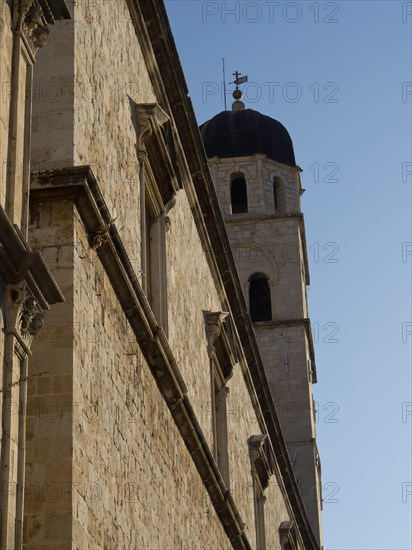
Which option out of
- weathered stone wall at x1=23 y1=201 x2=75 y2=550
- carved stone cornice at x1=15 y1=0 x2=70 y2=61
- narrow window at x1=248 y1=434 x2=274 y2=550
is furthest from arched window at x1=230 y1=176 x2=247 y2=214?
carved stone cornice at x1=15 y1=0 x2=70 y2=61

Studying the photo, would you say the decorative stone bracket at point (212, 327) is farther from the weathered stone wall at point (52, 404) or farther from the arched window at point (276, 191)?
the arched window at point (276, 191)

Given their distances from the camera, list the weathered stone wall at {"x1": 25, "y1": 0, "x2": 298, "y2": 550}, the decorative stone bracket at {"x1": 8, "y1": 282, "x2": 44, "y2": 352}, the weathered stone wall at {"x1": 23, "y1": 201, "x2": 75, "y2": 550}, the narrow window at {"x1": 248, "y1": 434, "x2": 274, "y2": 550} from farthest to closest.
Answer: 1. the narrow window at {"x1": 248, "y1": 434, "x2": 274, "y2": 550}
2. the weathered stone wall at {"x1": 25, "y1": 0, "x2": 298, "y2": 550}
3. the weathered stone wall at {"x1": 23, "y1": 201, "x2": 75, "y2": 550}
4. the decorative stone bracket at {"x1": 8, "y1": 282, "x2": 44, "y2": 352}

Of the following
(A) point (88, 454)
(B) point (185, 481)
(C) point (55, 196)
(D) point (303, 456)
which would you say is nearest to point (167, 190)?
(B) point (185, 481)

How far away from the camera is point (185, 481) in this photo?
14289mm

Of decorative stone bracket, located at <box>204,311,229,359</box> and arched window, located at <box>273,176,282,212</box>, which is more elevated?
arched window, located at <box>273,176,282,212</box>

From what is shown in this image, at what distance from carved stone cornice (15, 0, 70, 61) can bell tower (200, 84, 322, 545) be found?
94.0 ft

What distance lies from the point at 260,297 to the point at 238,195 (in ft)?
10.5

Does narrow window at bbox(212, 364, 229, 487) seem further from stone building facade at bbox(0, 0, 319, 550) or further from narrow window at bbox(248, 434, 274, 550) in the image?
narrow window at bbox(248, 434, 274, 550)

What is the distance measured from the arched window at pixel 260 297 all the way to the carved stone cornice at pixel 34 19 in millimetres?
29467

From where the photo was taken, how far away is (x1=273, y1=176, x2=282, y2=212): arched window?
40.1m

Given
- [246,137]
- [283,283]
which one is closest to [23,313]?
[283,283]

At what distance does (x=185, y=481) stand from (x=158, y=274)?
7.08 feet

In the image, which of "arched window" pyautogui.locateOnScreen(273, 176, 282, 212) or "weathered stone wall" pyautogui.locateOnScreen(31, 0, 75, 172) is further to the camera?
"arched window" pyautogui.locateOnScreen(273, 176, 282, 212)

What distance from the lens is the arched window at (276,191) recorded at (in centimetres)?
4012
